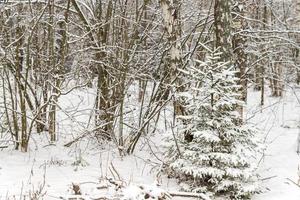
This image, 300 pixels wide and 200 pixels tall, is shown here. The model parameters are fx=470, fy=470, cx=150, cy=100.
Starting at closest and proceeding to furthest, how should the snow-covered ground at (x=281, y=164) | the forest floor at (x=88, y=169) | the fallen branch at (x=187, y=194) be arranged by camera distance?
the fallen branch at (x=187, y=194), the forest floor at (x=88, y=169), the snow-covered ground at (x=281, y=164)

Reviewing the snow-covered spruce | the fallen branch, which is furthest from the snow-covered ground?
the fallen branch

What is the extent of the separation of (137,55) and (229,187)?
456 centimetres

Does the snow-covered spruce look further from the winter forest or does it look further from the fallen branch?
the fallen branch

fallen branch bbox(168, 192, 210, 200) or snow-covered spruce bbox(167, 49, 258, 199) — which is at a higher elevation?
snow-covered spruce bbox(167, 49, 258, 199)

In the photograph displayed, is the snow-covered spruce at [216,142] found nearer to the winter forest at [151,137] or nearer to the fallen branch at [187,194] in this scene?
the winter forest at [151,137]

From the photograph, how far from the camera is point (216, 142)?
7.41 metres

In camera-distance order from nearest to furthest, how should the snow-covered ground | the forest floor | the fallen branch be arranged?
1. the fallen branch
2. the forest floor
3. the snow-covered ground

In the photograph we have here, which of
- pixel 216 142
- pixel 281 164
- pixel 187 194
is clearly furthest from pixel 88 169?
pixel 281 164

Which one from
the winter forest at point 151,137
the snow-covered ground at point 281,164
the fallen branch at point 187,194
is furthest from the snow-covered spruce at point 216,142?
the snow-covered ground at point 281,164

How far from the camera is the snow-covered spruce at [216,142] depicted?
7227 mm

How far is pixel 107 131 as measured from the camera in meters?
10.0

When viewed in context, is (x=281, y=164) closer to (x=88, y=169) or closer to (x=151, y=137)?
(x=151, y=137)

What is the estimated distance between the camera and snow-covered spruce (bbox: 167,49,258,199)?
23.7 feet

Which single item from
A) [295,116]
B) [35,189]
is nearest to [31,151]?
[35,189]
